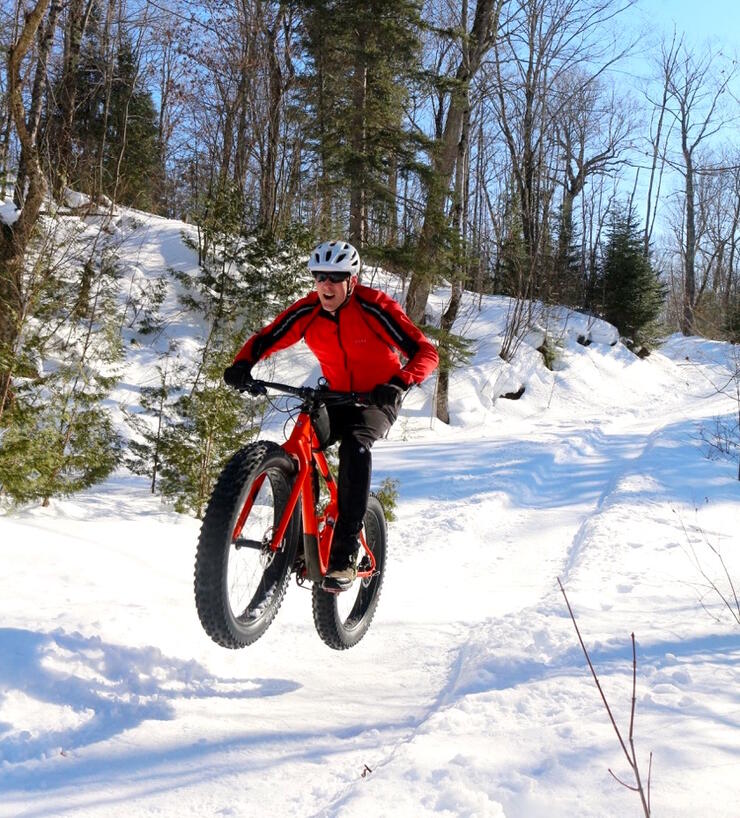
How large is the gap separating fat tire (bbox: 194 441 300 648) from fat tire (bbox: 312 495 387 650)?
1.17 feet

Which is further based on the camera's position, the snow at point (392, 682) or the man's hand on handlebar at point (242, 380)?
the man's hand on handlebar at point (242, 380)

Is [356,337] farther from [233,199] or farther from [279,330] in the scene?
[233,199]

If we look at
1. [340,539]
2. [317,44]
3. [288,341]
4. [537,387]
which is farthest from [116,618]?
[537,387]

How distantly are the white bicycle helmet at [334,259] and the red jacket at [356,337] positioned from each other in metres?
0.23

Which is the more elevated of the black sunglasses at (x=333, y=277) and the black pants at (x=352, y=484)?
the black sunglasses at (x=333, y=277)

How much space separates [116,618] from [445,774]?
196cm

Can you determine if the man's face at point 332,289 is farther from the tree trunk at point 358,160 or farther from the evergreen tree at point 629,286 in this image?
the evergreen tree at point 629,286

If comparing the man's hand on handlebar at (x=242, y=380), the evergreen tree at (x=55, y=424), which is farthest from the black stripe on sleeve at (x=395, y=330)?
the evergreen tree at (x=55, y=424)

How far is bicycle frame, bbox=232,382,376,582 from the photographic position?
134 inches

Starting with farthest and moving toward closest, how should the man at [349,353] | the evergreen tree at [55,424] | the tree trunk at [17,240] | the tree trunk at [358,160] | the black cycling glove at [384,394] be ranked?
the tree trunk at [358,160] → the tree trunk at [17,240] → the evergreen tree at [55,424] → the man at [349,353] → the black cycling glove at [384,394]

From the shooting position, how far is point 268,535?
11.2ft

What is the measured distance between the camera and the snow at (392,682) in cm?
219

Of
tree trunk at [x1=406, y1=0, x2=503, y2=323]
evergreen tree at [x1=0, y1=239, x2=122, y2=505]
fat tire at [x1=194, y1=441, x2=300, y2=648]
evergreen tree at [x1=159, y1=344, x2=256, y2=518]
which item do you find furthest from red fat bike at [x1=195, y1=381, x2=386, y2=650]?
tree trunk at [x1=406, y1=0, x2=503, y2=323]

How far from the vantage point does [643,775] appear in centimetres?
217
